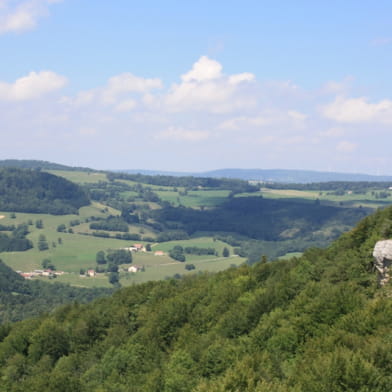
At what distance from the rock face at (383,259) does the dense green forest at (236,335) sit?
1.56m

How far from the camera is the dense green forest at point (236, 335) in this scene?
3909cm

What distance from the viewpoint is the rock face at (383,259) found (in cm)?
5741

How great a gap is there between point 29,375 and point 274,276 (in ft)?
133

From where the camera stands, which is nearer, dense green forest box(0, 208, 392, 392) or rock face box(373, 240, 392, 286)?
dense green forest box(0, 208, 392, 392)

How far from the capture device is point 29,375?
3423 inches

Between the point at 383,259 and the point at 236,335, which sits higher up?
the point at 383,259

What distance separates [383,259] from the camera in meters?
57.8

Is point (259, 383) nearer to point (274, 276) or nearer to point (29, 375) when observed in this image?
point (274, 276)

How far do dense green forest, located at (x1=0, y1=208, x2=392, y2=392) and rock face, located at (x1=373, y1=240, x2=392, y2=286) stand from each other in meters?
1.56

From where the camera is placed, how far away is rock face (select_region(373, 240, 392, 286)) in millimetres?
57406

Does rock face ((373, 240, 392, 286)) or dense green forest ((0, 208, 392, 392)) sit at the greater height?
rock face ((373, 240, 392, 286))

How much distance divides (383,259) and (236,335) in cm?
2079

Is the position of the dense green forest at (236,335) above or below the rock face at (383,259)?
below

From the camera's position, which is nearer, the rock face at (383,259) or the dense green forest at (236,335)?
the dense green forest at (236,335)
